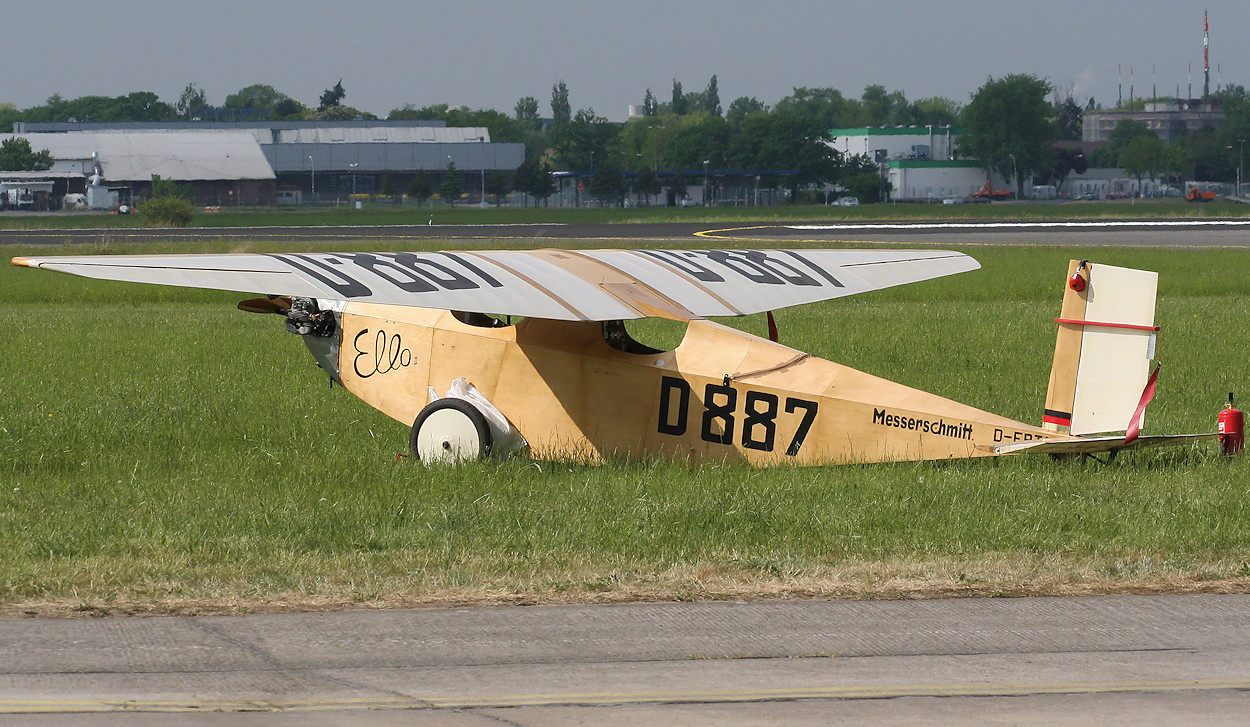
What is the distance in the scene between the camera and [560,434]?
1089 centimetres

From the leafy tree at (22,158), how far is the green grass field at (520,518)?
113m

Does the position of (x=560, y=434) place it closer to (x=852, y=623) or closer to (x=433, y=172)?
(x=852, y=623)

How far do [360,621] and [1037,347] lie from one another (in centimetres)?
1484

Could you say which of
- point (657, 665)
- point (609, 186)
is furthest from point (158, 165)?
point (657, 665)

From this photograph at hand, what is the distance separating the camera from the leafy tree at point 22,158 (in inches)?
4606

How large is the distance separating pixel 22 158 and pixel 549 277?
12106 cm

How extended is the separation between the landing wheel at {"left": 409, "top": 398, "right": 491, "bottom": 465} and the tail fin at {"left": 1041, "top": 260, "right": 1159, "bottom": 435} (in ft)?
14.9

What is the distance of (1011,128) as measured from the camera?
152 meters

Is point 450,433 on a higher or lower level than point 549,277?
lower

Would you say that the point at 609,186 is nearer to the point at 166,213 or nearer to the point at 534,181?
the point at 534,181

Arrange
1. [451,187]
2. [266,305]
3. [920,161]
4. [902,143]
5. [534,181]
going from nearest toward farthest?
[266,305], [451,187], [534,181], [920,161], [902,143]

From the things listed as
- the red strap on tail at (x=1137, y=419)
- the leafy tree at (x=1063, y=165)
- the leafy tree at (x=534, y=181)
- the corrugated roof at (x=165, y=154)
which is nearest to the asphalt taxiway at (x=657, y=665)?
the red strap on tail at (x=1137, y=419)

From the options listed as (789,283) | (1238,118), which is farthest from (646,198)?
(789,283)

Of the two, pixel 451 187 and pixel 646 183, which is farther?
pixel 646 183
